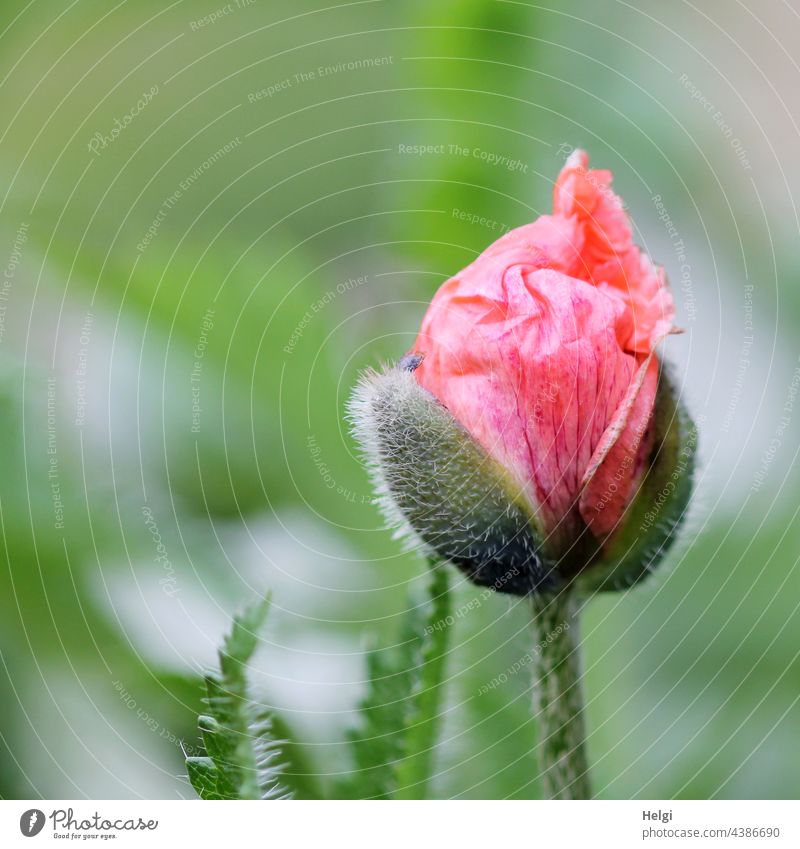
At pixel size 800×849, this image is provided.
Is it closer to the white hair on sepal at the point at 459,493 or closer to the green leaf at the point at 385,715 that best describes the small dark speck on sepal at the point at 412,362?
the white hair on sepal at the point at 459,493

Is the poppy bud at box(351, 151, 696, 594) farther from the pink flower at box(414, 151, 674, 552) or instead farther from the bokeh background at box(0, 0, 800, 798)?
the bokeh background at box(0, 0, 800, 798)

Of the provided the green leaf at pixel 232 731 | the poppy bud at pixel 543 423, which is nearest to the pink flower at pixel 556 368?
the poppy bud at pixel 543 423

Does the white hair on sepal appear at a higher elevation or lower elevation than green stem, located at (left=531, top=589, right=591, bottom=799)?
higher

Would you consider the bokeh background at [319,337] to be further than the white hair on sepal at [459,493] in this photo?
Yes

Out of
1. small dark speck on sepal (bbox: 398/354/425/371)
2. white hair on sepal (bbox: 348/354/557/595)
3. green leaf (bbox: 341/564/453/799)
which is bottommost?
green leaf (bbox: 341/564/453/799)

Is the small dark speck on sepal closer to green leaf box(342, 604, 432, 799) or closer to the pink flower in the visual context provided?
the pink flower

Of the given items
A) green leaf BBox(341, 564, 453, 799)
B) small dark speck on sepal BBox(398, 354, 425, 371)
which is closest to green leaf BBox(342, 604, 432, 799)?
green leaf BBox(341, 564, 453, 799)

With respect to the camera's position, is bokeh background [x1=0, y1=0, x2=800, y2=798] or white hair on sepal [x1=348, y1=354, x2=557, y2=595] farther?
bokeh background [x1=0, y1=0, x2=800, y2=798]

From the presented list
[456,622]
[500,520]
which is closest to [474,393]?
[500,520]
